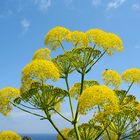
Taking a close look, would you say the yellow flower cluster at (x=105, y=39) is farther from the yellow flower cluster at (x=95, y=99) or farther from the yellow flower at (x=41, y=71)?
the yellow flower cluster at (x=95, y=99)

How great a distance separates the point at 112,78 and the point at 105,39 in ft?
9.98

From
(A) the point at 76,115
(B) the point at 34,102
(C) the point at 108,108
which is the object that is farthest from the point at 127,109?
(B) the point at 34,102

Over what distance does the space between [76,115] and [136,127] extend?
8.69ft

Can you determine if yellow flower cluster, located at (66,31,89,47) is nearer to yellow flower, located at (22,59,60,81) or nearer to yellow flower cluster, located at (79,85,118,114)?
yellow flower, located at (22,59,60,81)

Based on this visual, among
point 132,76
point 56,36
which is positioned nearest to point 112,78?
point 132,76

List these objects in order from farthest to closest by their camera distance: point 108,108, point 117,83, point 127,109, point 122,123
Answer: point 117,83
point 122,123
point 127,109
point 108,108

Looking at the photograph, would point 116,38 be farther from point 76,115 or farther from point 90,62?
point 76,115

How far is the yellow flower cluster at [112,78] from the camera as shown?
1933cm

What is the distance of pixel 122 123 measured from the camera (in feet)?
52.2

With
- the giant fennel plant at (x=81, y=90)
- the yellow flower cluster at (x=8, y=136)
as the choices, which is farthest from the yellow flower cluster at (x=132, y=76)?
the yellow flower cluster at (x=8, y=136)

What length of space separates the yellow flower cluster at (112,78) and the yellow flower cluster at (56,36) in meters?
3.18

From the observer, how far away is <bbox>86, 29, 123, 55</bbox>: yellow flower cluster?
16969 mm

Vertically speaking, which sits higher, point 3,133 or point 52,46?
point 52,46

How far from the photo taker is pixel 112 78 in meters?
19.5
